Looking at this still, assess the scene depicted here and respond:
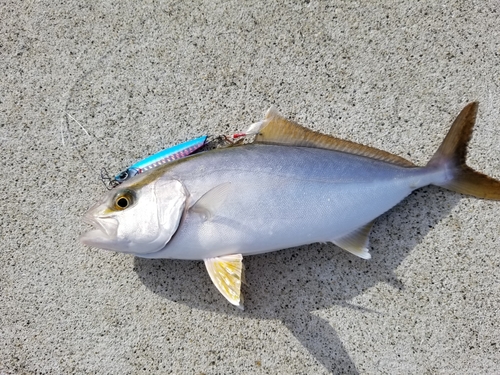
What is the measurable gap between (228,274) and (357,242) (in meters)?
0.54

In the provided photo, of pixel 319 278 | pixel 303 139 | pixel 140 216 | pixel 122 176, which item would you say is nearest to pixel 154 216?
pixel 140 216

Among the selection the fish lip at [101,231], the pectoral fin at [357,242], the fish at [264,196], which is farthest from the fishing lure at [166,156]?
the pectoral fin at [357,242]

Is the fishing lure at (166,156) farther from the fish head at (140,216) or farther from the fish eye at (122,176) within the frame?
the fish head at (140,216)

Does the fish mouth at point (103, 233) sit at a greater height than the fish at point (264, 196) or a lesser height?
greater

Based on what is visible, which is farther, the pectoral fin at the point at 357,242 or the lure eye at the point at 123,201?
the pectoral fin at the point at 357,242

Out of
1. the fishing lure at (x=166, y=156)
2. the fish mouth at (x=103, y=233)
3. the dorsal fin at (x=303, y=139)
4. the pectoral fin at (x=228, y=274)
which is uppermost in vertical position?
the fishing lure at (x=166, y=156)

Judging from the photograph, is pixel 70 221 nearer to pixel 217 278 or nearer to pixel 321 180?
pixel 217 278

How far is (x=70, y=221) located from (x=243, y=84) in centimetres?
99

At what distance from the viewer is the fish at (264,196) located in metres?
1.44

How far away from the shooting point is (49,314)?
171cm

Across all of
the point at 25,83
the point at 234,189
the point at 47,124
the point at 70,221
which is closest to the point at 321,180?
the point at 234,189

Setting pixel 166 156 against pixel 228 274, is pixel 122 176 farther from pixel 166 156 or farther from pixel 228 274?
pixel 228 274

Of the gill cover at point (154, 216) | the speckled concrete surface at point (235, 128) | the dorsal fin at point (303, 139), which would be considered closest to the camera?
the gill cover at point (154, 216)

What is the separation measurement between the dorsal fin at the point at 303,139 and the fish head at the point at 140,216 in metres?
0.41
